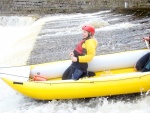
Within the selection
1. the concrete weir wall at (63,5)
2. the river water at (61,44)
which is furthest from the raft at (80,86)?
the concrete weir wall at (63,5)

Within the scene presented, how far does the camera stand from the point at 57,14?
16.7m

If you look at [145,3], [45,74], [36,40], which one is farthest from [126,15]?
[45,74]

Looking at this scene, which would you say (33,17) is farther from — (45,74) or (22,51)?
(45,74)

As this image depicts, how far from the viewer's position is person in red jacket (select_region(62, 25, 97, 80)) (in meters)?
5.45

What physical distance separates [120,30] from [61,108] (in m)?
6.80

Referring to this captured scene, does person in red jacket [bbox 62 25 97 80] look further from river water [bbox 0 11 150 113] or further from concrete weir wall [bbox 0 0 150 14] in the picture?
concrete weir wall [bbox 0 0 150 14]

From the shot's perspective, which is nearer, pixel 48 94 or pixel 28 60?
pixel 48 94

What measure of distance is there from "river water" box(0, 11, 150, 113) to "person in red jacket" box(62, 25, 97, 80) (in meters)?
0.51

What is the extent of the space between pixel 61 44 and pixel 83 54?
4.73 meters

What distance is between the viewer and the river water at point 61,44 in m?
5.48

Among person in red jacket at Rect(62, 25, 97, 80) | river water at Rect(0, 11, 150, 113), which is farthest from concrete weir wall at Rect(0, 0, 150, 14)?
person in red jacket at Rect(62, 25, 97, 80)

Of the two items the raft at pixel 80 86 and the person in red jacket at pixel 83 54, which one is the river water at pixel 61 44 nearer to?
the raft at pixel 80 86

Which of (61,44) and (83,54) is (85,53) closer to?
(83,54)

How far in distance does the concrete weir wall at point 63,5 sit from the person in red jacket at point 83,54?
38.1 ft
